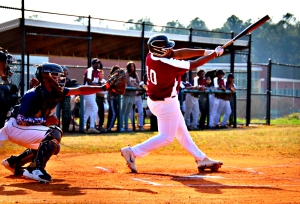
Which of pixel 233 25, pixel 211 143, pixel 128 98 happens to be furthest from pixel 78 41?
pixel 233 25

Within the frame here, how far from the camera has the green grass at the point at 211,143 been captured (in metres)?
12.1

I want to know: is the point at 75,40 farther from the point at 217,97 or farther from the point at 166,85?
the point at 166,85

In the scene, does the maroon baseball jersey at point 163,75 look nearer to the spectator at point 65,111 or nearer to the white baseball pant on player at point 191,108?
the spectator at point 65,111

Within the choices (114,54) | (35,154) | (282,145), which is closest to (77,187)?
(35,154)

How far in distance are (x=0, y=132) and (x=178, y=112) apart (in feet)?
8.47

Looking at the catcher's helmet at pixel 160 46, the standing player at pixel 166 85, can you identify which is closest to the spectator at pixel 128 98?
the standing player at pixel 166 85

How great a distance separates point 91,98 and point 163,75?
764cm

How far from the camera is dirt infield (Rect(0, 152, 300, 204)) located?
624cm

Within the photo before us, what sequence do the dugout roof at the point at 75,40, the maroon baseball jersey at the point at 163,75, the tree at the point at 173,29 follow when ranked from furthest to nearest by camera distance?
the tree at the point at 173,29 → the dugout roof at the point at 75,40 → the maroon baseball jersey at the point at 163,75

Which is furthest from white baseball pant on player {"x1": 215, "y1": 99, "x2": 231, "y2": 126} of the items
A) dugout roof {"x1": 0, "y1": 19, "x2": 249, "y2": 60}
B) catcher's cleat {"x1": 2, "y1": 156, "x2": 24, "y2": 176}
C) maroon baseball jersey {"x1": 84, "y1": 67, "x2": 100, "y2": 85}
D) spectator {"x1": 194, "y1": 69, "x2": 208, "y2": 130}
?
catcher's cleat {"x1": 2, "y1": 156, "x2": 24, "y2": 176}

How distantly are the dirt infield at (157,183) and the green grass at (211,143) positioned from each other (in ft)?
5.42

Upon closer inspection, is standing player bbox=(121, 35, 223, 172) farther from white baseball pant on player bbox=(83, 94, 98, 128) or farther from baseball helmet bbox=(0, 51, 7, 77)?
white baseball pant on player bbox=(83, 94, 98, 128)

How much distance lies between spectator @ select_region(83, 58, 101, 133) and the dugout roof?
195 centimetres

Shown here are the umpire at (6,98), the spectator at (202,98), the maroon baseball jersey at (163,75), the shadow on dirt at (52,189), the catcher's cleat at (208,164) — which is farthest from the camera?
the spectator at (202,98)
